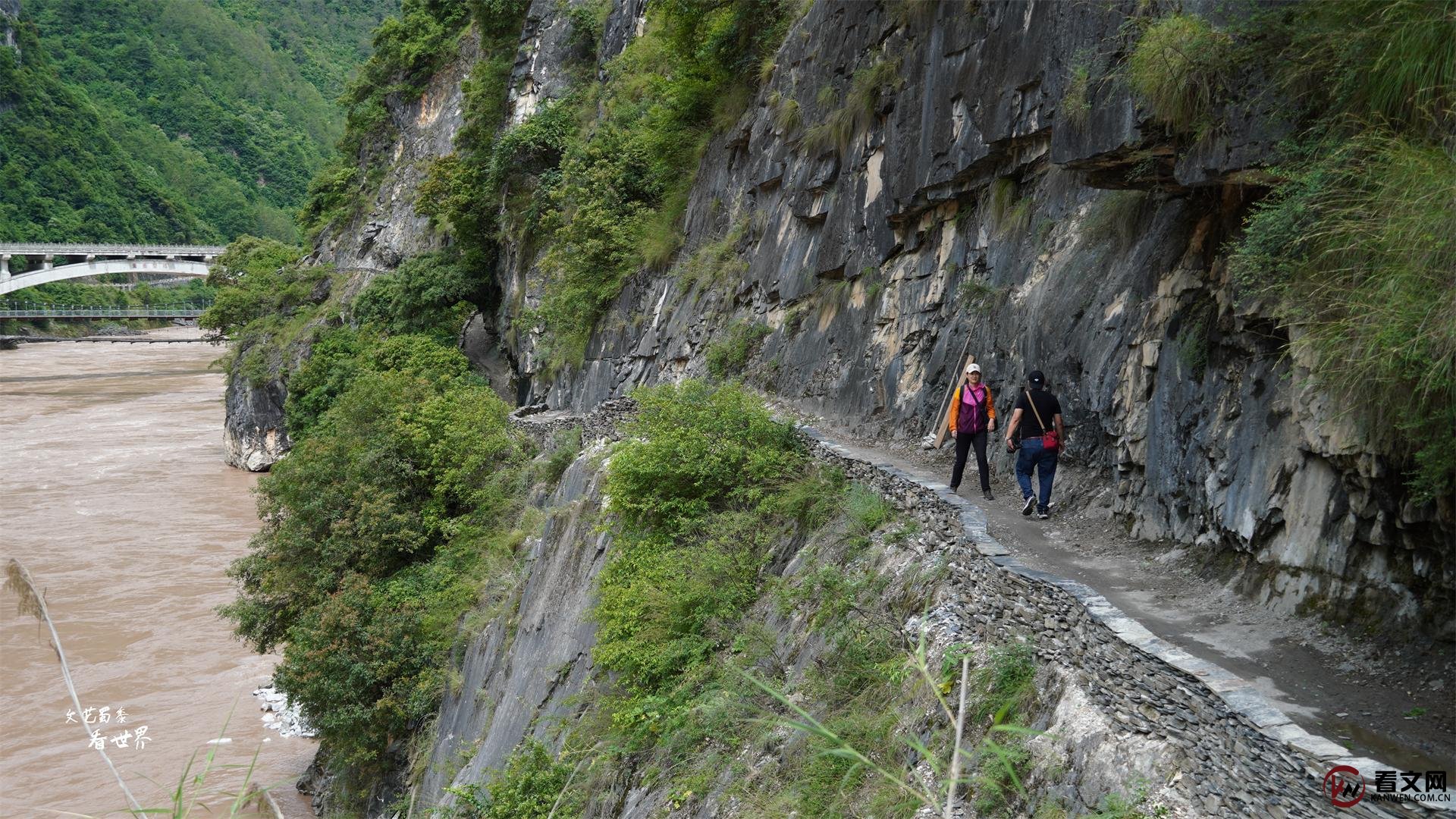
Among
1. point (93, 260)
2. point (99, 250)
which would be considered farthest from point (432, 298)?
point (93, 260)

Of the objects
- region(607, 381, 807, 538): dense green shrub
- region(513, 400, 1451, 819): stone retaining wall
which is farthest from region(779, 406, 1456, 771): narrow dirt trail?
region(607, 381, 807, 538): dense green shrub

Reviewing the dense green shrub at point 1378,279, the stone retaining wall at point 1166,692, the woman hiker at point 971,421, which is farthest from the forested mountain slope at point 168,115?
the dense green shrub at point 1378,279

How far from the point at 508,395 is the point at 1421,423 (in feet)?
83.9

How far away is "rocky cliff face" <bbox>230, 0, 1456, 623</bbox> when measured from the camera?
638 cm

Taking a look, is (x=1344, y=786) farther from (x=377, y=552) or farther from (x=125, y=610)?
(x=125, y=610)

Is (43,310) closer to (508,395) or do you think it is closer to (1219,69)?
(508,395)

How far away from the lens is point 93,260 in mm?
67750

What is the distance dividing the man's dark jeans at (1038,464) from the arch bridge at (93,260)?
64.1m

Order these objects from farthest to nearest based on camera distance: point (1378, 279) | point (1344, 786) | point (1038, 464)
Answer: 1. point (1038, 464)
2. point (1378, 279)
3. point (1344, 786)

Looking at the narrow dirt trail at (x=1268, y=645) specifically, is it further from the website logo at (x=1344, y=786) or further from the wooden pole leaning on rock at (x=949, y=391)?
the wooden pole leaning on rock at (x=949, y=391)

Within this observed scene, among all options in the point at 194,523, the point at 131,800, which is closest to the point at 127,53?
the point at 194,523

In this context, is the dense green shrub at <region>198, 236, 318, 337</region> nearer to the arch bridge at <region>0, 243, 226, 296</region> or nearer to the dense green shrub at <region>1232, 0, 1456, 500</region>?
the arch bridge at <region>0, 243, 226, 296</region>

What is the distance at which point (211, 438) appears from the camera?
4288 cm

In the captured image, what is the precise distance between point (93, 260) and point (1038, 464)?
246ft
